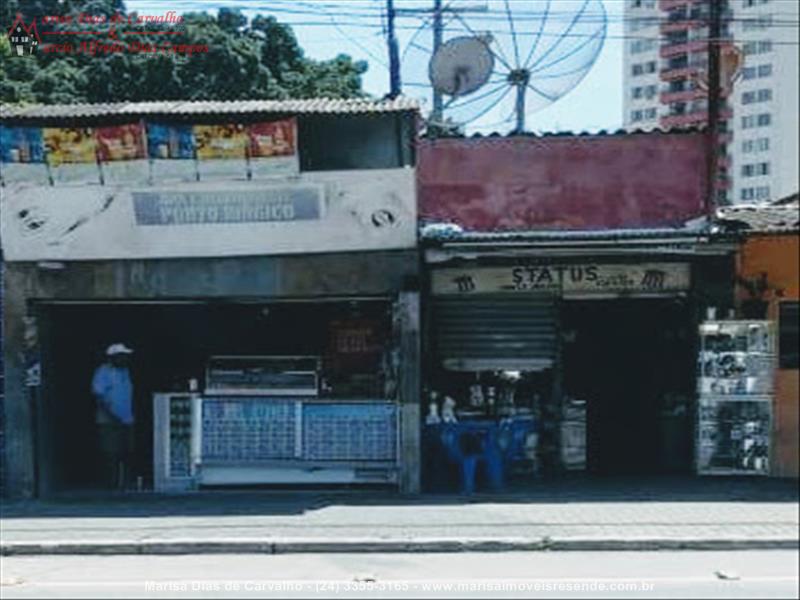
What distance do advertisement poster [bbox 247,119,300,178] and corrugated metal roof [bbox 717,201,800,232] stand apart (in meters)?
4.63

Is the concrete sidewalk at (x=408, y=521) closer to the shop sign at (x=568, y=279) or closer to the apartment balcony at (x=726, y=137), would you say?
the shop sign at (x=568, y=279)

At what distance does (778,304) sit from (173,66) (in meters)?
19.9

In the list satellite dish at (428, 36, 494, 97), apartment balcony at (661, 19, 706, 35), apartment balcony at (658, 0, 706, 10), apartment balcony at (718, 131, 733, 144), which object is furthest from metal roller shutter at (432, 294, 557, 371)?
apartment balcony at (658, 0, 706, 10)

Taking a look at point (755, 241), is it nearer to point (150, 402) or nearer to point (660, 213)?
point (660, 213)

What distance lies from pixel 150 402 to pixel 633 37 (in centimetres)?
796

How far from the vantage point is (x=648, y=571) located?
9.05 m

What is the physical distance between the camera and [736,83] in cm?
1352

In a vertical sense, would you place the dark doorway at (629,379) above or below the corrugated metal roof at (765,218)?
below

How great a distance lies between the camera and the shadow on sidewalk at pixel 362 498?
12109 mm

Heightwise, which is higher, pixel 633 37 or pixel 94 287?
pixel 633 37

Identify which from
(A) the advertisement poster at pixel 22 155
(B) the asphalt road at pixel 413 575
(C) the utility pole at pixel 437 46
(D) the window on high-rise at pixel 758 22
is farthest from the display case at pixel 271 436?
(D) the window on high-rise at pixel 758 22

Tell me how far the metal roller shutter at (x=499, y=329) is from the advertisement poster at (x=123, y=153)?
3.68 meters

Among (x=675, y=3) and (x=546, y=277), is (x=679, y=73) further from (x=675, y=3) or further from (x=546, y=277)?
(x=546, y=277)

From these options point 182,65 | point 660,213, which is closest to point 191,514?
point 660,213
